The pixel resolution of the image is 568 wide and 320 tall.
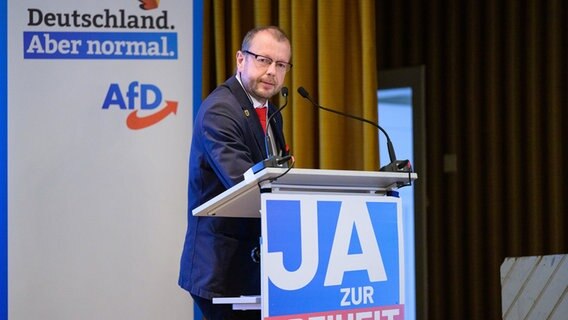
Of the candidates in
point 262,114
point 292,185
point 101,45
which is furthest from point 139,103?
point 292,185

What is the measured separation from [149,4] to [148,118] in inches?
17.1

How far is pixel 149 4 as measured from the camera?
10.7 feet

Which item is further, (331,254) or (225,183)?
(225,183)

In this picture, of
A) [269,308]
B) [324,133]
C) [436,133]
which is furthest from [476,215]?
[269,308]

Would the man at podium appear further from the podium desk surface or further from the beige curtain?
the beige curtain

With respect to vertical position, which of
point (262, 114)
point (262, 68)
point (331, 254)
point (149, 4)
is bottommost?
point (331, 254)

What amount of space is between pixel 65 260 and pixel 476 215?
103 inches

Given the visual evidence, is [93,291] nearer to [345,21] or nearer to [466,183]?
[345,21]

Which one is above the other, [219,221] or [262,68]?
[262,68]

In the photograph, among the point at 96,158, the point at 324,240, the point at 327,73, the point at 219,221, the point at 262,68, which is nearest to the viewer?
the point at 324,240

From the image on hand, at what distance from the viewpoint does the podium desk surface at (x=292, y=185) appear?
2039 millimetres

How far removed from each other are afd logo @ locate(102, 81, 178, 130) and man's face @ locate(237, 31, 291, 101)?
2.36 feet

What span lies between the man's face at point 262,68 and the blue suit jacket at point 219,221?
0.08 meters

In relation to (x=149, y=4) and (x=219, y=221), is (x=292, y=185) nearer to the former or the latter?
(x=219, y=221)
